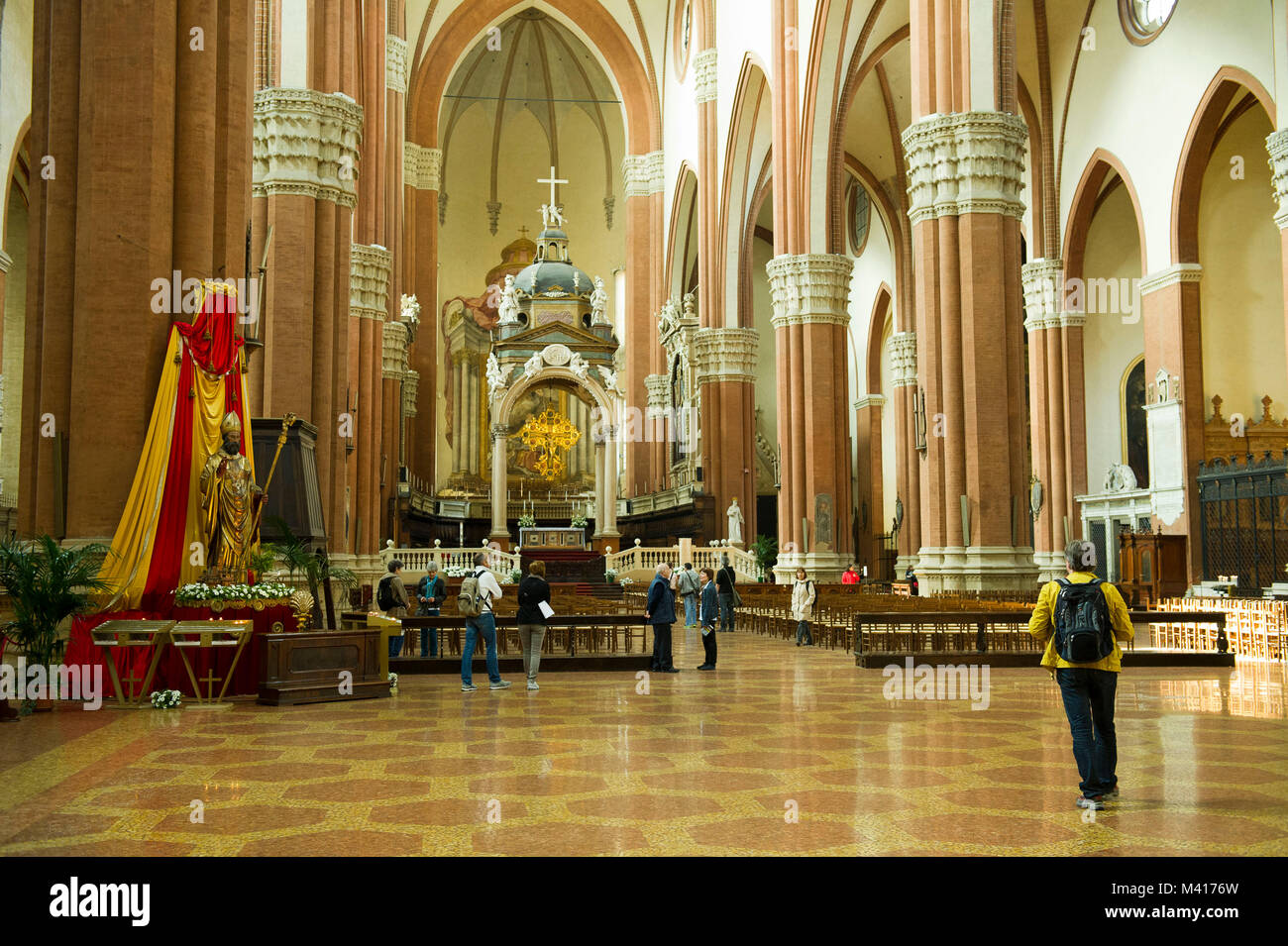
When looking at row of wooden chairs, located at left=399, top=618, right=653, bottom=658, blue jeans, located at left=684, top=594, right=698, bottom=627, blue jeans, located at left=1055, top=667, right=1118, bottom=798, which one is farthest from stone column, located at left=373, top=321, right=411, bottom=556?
blue jeans, located at left=1055, top=667, right=1118, bottom=798

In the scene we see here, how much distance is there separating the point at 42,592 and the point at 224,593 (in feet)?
4.74

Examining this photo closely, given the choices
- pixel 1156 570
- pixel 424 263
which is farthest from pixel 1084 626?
pixel 424 263

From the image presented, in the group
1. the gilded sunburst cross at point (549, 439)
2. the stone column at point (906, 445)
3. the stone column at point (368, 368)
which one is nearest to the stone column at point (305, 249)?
the stone column at point (368, 368)

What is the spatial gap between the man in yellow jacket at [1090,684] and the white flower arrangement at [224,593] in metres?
6.84

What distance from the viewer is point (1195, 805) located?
5.39 metres

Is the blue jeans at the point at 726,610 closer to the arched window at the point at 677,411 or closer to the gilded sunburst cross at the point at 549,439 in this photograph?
the arched window at the point at 677,411

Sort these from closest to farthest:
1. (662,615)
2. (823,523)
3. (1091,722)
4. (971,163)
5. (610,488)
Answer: (1091,722)
(662,615)
(971,163)
(823,523)
(610,488)

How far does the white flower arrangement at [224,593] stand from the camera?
9.64 metres

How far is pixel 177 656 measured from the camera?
9.45 m

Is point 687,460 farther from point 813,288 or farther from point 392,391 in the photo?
point 813,288

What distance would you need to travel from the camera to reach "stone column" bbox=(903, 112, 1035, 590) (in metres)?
18.2
